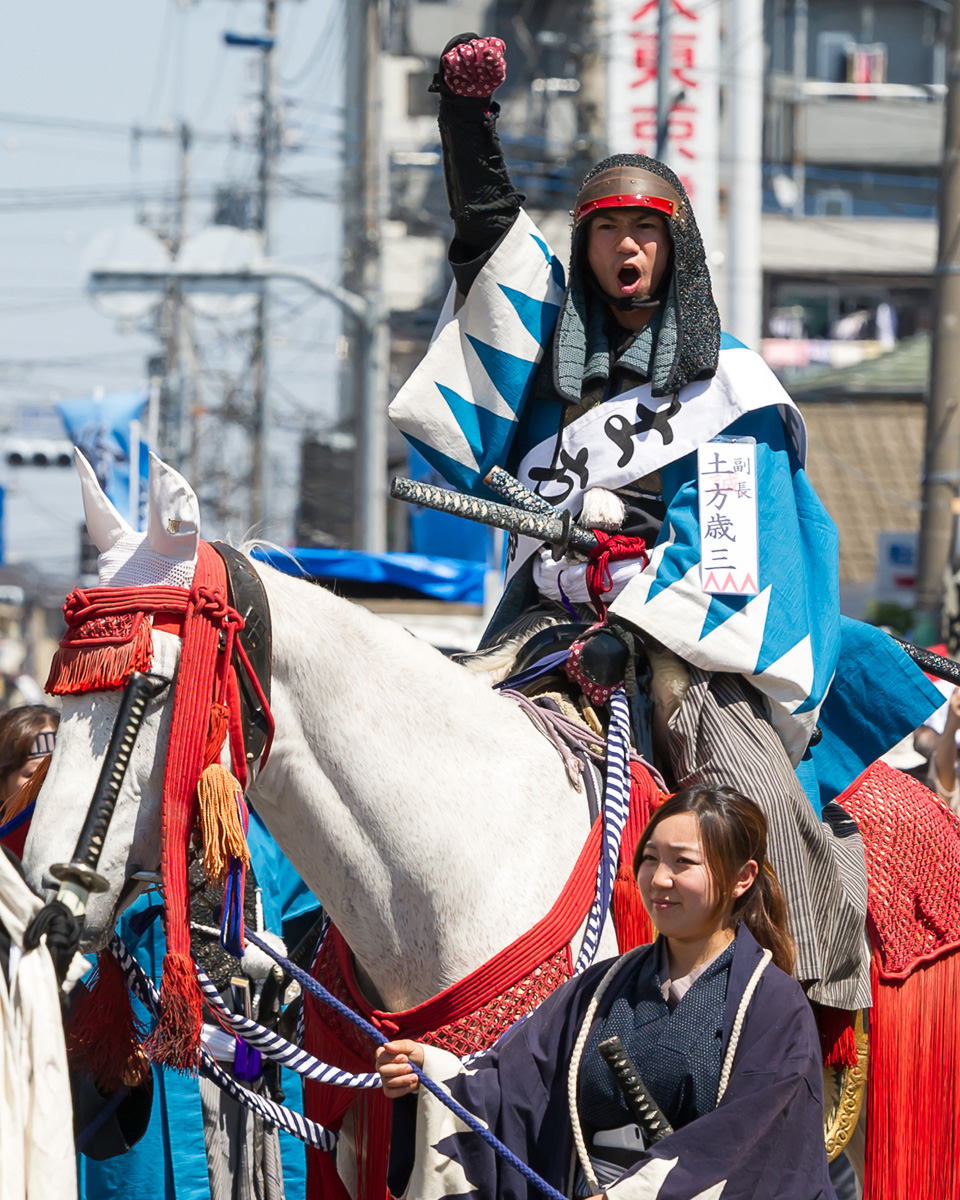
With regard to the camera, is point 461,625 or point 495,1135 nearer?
point 495,1135

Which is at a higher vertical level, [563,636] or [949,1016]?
[563,636]

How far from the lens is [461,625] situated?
36.8ft

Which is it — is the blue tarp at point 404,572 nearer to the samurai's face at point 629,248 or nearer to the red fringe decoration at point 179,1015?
the samurai's face at point 629,248

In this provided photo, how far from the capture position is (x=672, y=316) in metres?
3.55

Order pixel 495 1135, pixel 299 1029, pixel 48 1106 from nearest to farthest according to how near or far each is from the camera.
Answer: pixel 48 1106 < pixel 495 1135 < pixel 299 1029

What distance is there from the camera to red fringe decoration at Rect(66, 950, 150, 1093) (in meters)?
2.97

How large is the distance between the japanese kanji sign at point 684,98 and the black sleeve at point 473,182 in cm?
1026

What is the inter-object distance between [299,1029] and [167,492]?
6.63ft

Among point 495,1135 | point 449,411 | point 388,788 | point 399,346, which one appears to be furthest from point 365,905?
point 399,346

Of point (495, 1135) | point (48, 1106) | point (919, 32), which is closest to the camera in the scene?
point (48, 1106)

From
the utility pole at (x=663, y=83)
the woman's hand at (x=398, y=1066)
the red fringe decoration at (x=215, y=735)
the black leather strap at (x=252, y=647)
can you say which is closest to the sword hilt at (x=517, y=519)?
the black leather strap at (x=252, y=647)

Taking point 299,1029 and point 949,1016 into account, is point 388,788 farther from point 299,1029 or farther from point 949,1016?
point 949,1016

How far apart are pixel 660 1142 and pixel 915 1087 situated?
5.00 feet

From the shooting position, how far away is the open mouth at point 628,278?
357 cm
